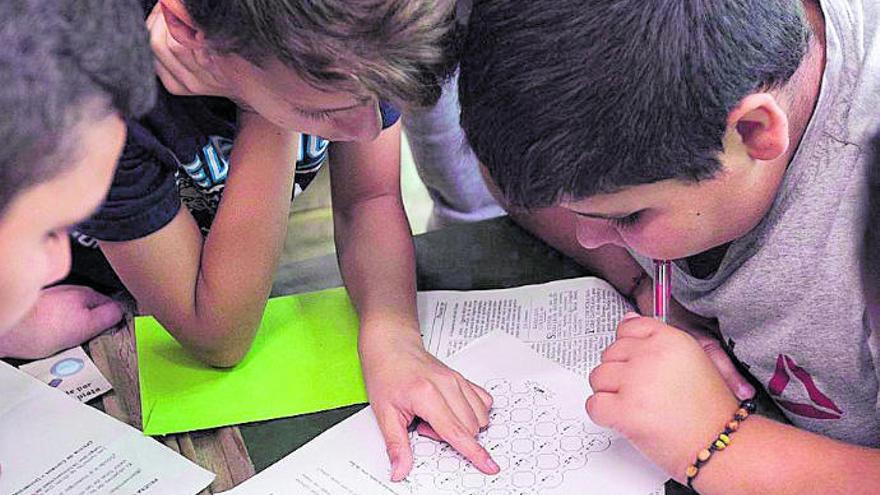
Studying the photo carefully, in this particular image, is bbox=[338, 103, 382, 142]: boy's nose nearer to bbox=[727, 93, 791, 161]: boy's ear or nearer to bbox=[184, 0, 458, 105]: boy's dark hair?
bbox=[184, 0, 458, 105]: boy's dark hair

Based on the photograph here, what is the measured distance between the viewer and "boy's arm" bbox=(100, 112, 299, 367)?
0.95m

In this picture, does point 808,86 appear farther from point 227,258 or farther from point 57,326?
point 57,326

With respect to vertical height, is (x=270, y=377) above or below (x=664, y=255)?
below

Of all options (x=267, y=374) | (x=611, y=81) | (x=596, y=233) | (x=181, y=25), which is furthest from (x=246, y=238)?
(x=611, y=81)

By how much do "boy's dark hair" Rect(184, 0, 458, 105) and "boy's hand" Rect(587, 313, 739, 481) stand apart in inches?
10.5

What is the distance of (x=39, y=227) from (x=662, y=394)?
1.56ft

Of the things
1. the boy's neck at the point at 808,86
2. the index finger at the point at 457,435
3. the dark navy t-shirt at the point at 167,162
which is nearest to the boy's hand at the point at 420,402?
the index finger at the point at 457,435

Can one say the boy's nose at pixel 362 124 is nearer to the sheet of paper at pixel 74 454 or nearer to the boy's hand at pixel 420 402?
the boy's hand at pixel 420 402

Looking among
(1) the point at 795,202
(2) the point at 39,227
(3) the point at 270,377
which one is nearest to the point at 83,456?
(3) the point at 270,377

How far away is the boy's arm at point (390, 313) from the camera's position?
856 mm

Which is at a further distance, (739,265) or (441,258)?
(441,258)

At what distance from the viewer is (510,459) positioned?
32.8 inches

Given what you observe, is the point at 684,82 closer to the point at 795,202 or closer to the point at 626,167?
the point at 626,167

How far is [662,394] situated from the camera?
795 millimetres
